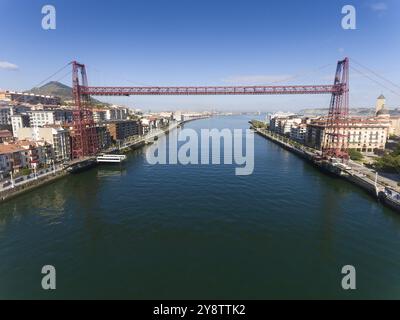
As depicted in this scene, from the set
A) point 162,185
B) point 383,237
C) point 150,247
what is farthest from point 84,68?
point 383,237

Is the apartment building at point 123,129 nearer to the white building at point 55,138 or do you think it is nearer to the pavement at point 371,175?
the white building at point 55,138

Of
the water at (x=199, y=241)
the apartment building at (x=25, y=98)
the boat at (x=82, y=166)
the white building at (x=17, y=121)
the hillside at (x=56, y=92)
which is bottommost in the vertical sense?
the water at (x=199, y=241)

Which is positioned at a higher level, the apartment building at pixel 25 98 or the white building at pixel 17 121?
the apartment building at pixel 25 98

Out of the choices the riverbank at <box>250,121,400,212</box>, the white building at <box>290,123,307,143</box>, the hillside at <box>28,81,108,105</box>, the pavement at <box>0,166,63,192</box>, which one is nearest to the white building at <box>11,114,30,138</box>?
the pavement at <box>0,166,63,192</box>

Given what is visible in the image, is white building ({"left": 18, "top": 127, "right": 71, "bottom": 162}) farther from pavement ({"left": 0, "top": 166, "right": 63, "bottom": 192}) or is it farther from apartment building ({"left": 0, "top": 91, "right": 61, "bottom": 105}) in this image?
apartment building ({"left": 0, "top": 91, "right": 61, "bottom": 105})

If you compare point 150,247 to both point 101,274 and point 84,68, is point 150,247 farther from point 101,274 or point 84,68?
point 84,68

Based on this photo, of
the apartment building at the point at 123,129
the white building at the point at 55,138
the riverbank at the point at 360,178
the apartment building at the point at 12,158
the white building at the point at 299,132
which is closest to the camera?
the riverbank at the point at 360,178

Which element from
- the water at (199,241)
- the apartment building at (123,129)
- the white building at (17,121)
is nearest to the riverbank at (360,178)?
the water at (199,241)

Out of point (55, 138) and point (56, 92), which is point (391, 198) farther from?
point (56, 92)
